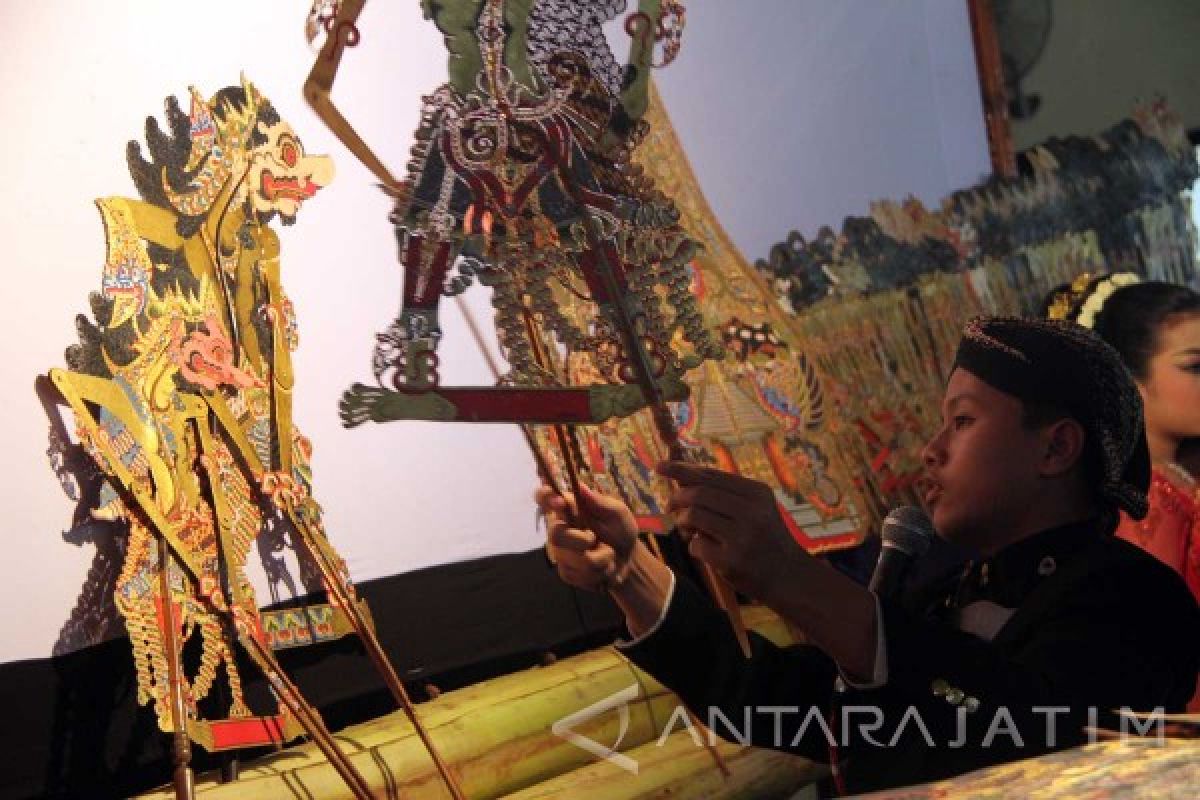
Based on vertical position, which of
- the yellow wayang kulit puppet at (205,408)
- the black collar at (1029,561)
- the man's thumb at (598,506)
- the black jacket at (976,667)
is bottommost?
the black jacket at (976,667)

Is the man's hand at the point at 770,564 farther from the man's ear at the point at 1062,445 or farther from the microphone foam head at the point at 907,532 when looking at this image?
the man's ear at the point at 1062,445

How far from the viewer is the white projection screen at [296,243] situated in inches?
70.1

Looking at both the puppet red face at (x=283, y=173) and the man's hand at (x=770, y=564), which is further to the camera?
the puppet red face at (x=283, y=173)

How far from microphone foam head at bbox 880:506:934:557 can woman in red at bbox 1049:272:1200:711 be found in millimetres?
879

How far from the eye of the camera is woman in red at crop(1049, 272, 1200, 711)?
9.24 feet

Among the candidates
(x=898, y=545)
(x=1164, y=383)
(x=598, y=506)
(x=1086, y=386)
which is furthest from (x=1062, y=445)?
(x=1164, y=383)

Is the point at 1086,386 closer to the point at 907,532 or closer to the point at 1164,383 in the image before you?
the point at 907,532

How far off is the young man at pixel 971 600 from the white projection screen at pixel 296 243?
0.20 m

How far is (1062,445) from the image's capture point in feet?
7.04

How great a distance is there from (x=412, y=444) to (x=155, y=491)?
0.42 metres

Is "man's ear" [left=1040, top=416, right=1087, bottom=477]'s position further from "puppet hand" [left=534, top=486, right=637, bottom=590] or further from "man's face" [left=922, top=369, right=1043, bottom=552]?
"puppet hand" [left=534, top=486, right=637, bottom=590]

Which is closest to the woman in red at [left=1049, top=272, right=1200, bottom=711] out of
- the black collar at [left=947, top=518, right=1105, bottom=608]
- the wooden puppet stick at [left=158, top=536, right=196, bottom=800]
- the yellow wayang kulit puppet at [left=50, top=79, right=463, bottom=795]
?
the black collar at [left=947, top=518, right=1105, bottom=608]

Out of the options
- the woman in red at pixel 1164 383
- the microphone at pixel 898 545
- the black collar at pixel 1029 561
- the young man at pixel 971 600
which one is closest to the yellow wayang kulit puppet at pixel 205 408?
the young man at pixel 971 600

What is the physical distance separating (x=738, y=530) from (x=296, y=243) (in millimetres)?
745
